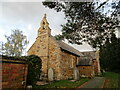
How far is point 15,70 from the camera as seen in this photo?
6.82m

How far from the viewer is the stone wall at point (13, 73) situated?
613 centimetres

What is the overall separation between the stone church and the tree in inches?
544

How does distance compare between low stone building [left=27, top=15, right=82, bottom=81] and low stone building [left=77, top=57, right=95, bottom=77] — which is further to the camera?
low stone building [left=77, top=57, right=95, bottom=77]

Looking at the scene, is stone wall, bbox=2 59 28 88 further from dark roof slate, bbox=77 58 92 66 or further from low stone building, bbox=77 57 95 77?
dark roof slate, bbox=77 58 92 66

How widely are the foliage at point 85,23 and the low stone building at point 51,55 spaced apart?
8.88 meters

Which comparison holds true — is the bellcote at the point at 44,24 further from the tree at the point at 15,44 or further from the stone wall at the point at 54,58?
the tree at the point at 15,44

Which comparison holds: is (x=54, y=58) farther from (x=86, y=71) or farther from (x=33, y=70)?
(x=86, y=71)

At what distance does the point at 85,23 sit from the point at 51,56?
11024 mm

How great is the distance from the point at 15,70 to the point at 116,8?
8275 millimetres

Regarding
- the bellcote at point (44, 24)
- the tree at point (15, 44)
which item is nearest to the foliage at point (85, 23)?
the bellcote at point (44, 24)

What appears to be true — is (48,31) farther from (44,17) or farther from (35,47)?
(35,47)

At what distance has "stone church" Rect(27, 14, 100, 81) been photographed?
16.3 m

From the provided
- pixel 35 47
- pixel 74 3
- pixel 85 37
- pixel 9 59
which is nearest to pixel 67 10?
pixel 74 3

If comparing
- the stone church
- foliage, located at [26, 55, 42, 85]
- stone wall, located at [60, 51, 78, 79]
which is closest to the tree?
the stone church
